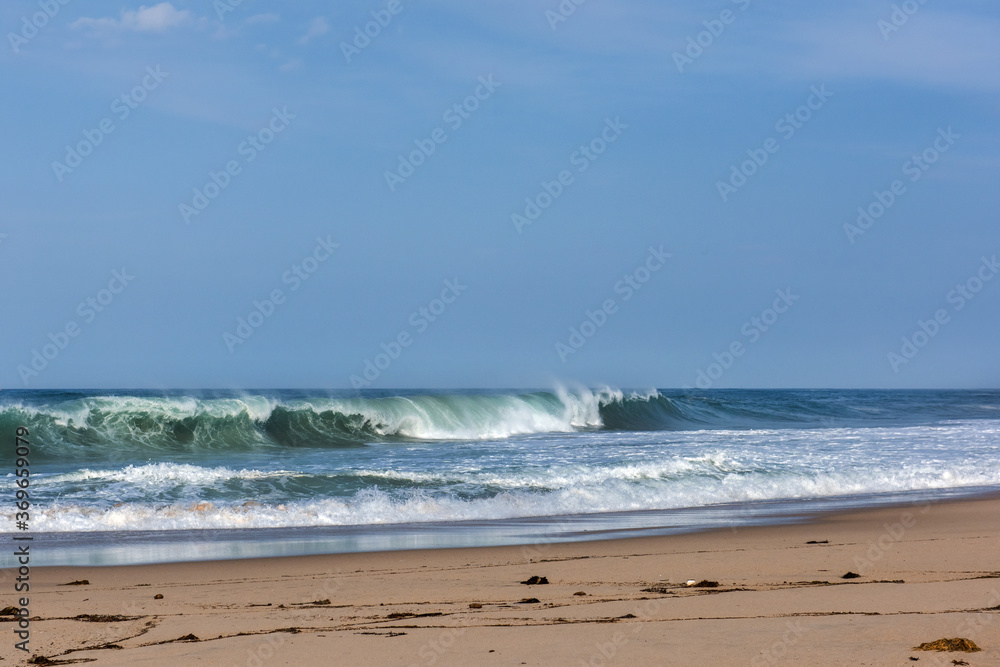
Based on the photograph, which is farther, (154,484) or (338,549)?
(154,484)

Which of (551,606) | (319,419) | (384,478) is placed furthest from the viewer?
(319,419)

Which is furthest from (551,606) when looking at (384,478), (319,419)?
(319,419)

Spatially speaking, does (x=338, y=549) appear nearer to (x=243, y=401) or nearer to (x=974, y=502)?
(x=974, y=502)

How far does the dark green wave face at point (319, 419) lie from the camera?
22.6 meters

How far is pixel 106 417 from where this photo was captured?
77.5 ft

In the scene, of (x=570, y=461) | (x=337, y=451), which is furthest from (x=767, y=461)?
(x=337, y=451)

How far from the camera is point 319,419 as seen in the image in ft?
88.3

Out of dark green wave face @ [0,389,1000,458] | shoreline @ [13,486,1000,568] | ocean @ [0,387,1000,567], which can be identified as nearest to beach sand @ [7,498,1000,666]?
shoreline @ [13,486,1000,568]

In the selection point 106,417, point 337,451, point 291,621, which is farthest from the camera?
point 106,417

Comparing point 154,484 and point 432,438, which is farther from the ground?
point 432,438

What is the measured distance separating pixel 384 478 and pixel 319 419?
13.2 metres

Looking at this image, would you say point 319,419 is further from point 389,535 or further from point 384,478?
point 389,535

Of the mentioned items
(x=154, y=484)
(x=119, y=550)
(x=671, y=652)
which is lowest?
(x=671, y=652)

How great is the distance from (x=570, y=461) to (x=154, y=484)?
7.44 meters
